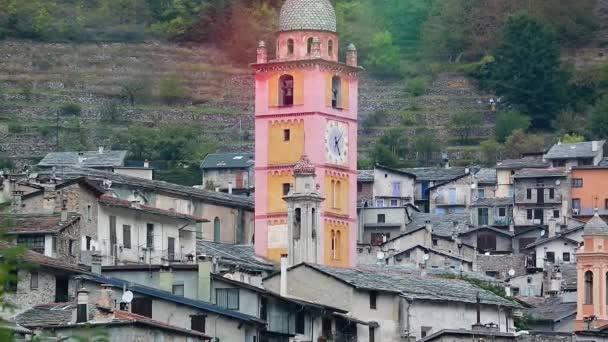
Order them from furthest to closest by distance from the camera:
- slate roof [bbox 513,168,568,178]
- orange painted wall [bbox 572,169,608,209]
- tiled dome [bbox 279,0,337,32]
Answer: slate roof [bbox 513,168,568,178] → orange painted wall [bbox 572,169,608,209] → tiled dome [bbox 279,0,337,32]

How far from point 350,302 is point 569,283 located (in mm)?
25301

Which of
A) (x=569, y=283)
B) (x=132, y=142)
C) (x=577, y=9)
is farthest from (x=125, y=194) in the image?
(x=577, y=9)

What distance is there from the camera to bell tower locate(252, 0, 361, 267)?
319ft

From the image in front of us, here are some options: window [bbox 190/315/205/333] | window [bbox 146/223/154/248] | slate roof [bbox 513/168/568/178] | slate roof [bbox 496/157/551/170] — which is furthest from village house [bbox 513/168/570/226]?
window [bbox 190/315/205/333]

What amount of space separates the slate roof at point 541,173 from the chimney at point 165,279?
208 ft

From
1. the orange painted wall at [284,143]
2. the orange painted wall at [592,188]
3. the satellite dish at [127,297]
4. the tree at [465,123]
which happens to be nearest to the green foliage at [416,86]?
the tree at [465,123]

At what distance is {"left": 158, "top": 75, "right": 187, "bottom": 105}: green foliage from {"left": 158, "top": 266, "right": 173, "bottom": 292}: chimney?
3785 inches

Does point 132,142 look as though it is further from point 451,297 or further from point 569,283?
point 451,297

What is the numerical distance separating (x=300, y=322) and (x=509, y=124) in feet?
285

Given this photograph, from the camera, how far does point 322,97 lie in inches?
3890

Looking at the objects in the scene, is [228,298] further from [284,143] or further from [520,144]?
[520,144]

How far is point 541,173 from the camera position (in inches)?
5192

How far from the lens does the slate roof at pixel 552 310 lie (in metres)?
88.4

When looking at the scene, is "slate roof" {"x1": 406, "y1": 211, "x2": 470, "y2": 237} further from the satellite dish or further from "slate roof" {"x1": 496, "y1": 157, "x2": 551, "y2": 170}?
the satellite dish
